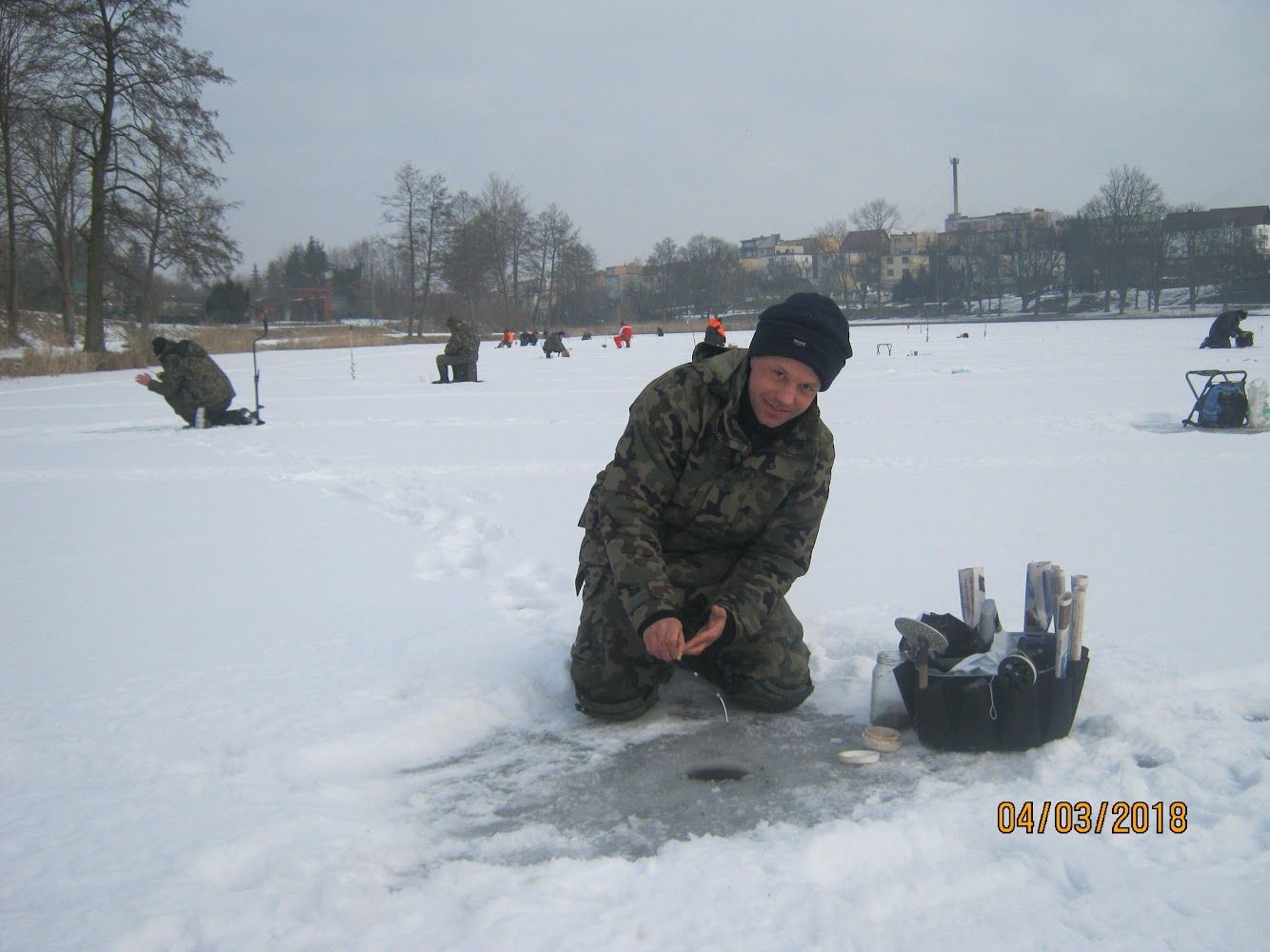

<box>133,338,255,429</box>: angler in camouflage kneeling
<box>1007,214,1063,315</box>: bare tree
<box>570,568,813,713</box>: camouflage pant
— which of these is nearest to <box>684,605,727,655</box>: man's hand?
<box>570,568,813,713</box>: camouflage pant

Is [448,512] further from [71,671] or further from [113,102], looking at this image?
[113,102]

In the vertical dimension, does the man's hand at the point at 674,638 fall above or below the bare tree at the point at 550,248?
below

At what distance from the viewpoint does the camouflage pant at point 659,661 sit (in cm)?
310

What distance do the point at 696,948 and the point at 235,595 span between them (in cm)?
335

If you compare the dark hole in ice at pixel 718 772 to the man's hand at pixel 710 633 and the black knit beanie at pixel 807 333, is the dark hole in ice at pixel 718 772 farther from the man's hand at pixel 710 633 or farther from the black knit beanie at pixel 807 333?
the black knit beanie at pixel 807 333

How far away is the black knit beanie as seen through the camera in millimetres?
2811

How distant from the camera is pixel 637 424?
302cm

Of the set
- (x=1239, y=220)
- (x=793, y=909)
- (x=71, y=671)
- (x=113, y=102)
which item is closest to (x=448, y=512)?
(x=71, y=671)

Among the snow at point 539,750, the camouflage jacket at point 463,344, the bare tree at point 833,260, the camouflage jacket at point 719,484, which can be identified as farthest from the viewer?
the bare tree at point 833,260

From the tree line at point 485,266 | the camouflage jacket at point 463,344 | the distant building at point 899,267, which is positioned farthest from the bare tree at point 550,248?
the camouflage jacket at point 463,344

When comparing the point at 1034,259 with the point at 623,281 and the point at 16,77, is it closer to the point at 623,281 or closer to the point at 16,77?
the point at 623,281
